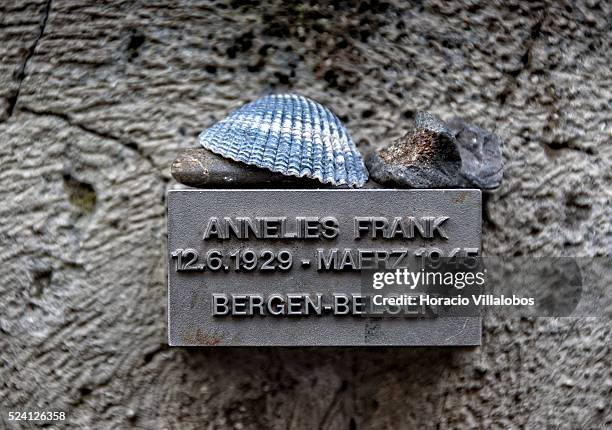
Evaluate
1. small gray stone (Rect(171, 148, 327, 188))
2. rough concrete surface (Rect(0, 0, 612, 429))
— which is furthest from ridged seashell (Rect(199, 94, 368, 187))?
rough concrete surface (Rect(0, 0, 612, 429))

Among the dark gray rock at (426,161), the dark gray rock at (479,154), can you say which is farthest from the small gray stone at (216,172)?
the dark gray rock at (479,154)

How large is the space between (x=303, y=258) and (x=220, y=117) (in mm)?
297

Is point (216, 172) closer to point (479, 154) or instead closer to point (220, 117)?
point (220, 117)

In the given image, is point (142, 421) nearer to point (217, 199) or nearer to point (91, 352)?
point (91, 352)

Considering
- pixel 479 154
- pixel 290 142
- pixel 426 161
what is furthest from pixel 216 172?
pixel 479 154

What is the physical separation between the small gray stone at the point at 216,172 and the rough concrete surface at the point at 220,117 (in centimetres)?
15

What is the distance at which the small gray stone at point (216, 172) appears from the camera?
0.88m

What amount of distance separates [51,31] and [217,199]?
44cm

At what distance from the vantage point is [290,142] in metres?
0.88

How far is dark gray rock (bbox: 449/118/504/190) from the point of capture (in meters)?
Answer: 0.94

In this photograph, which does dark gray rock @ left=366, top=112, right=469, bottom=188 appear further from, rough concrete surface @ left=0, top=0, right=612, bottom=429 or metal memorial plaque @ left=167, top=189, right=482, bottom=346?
rough concrete surface @ left=0, top=0, right=612, bottom=429

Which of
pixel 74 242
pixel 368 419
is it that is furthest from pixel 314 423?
pixel 74 242

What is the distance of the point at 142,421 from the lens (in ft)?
3.34

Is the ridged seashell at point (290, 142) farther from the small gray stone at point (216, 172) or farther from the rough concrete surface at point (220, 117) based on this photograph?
the rough concrete surface at point (220, 117)
